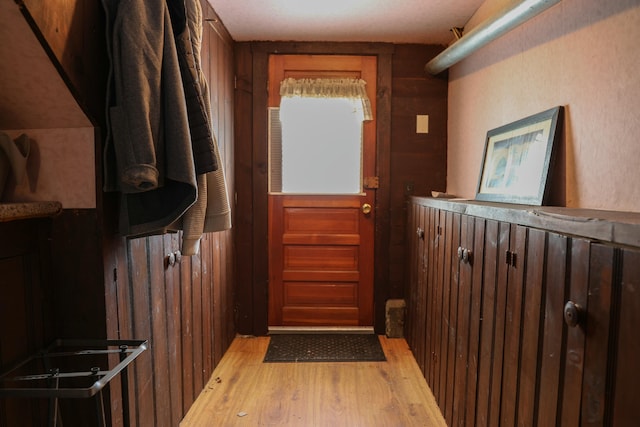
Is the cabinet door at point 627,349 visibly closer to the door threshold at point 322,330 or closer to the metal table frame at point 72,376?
the metal table frame at point 72,376

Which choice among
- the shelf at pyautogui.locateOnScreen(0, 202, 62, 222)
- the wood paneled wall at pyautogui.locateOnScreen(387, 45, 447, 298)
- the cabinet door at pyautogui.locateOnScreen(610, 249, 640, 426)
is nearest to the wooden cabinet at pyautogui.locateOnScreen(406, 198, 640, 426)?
the cabinet door at pyautogui.locateOnScreen(610, 249, 640, 426)

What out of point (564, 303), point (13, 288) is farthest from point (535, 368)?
point (13, 288)

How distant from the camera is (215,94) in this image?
2.41 metres

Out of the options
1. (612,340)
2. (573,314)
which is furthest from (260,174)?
(612,340)

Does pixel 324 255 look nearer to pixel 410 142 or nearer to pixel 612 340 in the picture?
pixel 410 142

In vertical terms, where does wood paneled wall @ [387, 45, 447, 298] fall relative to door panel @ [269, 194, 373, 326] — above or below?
above

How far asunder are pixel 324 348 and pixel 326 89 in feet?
6.15

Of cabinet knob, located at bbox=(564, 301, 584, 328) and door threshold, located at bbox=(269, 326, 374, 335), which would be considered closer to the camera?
cabinet knob, located at bbox=(564, 301, 584, 328)

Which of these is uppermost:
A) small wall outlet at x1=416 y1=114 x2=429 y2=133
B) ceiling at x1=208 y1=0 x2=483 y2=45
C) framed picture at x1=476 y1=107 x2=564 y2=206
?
ceiling at x1=208 y1=0 x2=483 y2=45

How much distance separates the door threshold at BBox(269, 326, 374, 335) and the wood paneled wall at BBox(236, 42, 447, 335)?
9 cm

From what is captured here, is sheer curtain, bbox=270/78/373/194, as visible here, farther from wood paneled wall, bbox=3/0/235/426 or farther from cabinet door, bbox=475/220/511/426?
cabinet door, bbox=475/220/511/426

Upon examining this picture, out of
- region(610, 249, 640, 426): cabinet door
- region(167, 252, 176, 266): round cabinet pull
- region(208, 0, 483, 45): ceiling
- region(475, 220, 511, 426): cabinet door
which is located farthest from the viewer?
region(208, 0, 483, 45): ceiling

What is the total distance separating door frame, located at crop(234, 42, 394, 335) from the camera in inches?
114

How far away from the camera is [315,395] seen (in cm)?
218
